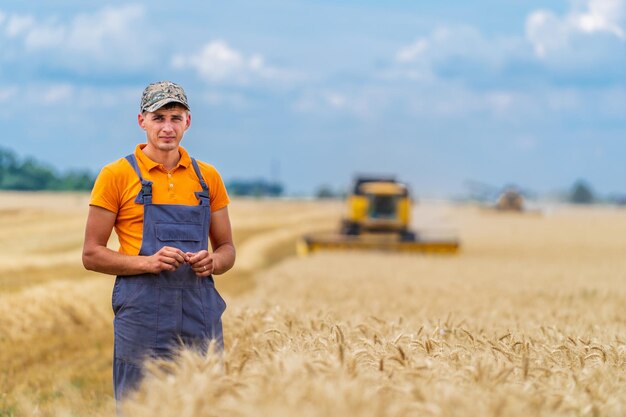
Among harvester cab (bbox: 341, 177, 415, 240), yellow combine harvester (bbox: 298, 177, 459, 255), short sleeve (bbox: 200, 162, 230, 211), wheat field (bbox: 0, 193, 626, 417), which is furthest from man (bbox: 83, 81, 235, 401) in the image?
harvester cab (bbox: 341, 177, 415, 240)

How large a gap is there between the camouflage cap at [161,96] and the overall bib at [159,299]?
1.11 ft

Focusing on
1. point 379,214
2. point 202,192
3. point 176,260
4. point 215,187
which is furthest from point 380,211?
point 176,260

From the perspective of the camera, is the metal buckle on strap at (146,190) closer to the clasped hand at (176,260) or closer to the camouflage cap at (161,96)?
the clasped hand at (176,260)

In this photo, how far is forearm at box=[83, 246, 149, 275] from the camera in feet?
17.9

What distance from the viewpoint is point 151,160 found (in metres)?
5.64

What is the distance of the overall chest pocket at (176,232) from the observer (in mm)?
5500

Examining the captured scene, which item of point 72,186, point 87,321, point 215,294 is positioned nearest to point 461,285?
point 87,321

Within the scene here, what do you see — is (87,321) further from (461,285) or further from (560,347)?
(560,347)

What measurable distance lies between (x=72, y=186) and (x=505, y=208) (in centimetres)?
4089

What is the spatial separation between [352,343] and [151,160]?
5.06ft

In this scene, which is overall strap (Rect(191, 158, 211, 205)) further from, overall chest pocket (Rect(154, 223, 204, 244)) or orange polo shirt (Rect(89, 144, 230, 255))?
overall chest pocket (Rect(154, 223, 204, 244))

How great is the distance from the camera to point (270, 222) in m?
53.8

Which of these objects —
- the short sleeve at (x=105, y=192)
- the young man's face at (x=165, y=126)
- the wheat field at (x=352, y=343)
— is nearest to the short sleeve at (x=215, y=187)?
the young man's face at (x=165, y=126)

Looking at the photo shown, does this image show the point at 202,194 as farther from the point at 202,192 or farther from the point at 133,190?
the point at 133,190
